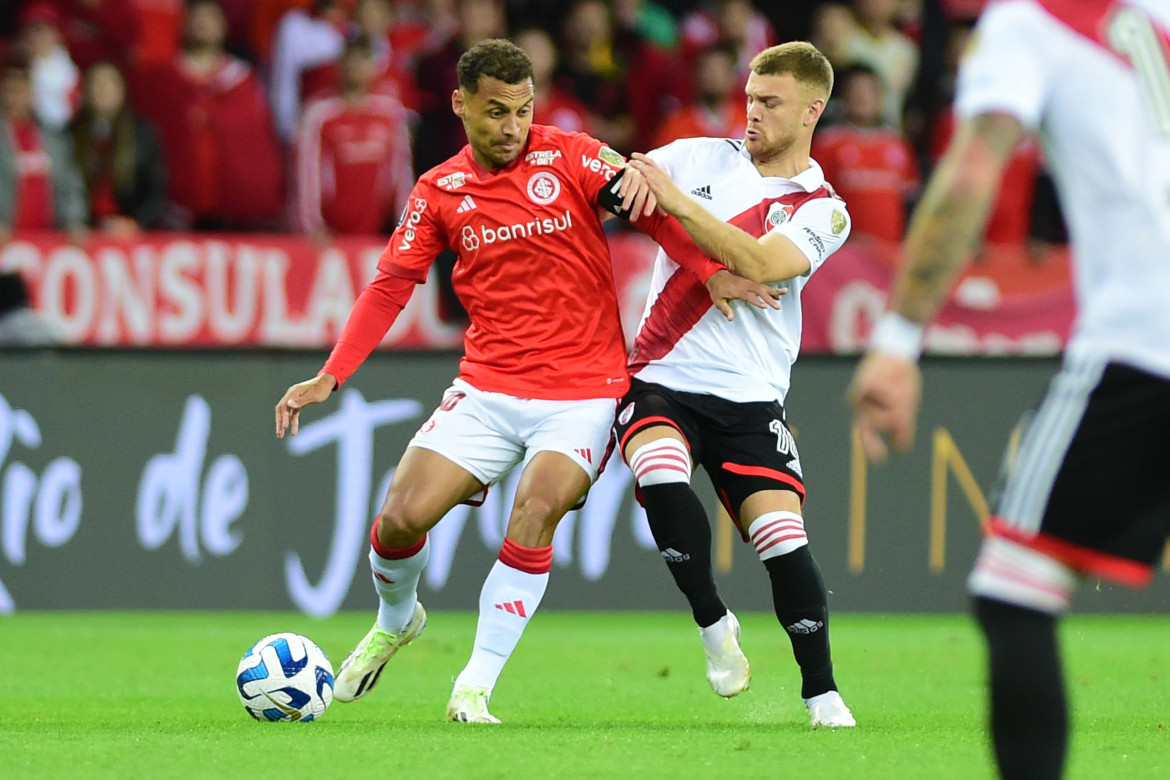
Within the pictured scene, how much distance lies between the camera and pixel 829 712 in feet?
18.9

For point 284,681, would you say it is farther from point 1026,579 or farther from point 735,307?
point 1026,579

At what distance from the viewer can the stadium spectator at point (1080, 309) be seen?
3.27 meters

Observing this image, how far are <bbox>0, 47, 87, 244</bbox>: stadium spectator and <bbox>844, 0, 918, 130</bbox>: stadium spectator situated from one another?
6080mm

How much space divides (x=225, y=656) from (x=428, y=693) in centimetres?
165

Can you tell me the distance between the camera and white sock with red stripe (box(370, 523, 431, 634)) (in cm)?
627

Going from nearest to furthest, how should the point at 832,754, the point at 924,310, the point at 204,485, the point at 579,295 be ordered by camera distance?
the point at 924,310, the point at 832,754, the point at 579,295, the point at 204,485

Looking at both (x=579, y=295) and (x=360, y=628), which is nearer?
(x=579, y=295)

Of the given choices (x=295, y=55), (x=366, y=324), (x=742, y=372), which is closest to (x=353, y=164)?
(x=295, y=55)

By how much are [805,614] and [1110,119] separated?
282 centimetres

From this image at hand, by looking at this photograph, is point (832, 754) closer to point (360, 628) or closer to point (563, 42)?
point (360, 628)

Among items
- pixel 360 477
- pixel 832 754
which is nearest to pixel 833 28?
pixel 360 477

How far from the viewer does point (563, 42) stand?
14.2 metres

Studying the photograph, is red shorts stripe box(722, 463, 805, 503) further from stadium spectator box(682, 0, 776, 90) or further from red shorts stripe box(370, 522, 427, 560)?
stadium spectator box(682, 0, 776, 90)

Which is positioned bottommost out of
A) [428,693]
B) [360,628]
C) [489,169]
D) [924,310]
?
[360,628]
